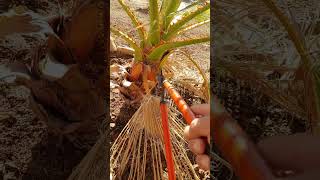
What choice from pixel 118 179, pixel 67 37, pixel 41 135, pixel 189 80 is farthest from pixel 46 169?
pixel 189 80

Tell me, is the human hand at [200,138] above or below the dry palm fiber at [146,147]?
above

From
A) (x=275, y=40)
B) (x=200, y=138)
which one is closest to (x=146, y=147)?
(x=200, y=138)

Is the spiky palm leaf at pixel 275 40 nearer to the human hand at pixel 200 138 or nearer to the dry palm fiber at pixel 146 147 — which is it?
the human hand at pixel 200 138

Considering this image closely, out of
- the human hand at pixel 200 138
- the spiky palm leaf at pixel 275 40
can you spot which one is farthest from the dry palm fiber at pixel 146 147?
the spiky palm leaf at pixel 275 40

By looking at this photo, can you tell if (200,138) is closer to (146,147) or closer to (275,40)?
(275,40)

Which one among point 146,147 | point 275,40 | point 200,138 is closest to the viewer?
point 275,40

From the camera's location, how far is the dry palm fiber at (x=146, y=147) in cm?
186

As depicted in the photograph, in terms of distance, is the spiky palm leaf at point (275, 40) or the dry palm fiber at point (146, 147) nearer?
the spiky palm leaf at point (275, 40)

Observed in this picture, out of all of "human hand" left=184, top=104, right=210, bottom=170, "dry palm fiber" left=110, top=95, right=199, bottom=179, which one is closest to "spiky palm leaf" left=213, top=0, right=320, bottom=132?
"human hand" left=184, top=104, right=210, bottom=170

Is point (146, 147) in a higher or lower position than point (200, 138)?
lower

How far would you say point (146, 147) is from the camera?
6.84 ft

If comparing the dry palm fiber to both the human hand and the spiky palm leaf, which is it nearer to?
the human hand

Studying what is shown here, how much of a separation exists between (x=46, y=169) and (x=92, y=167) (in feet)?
0.28

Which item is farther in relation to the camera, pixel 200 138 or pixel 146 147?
pixel 146 147
